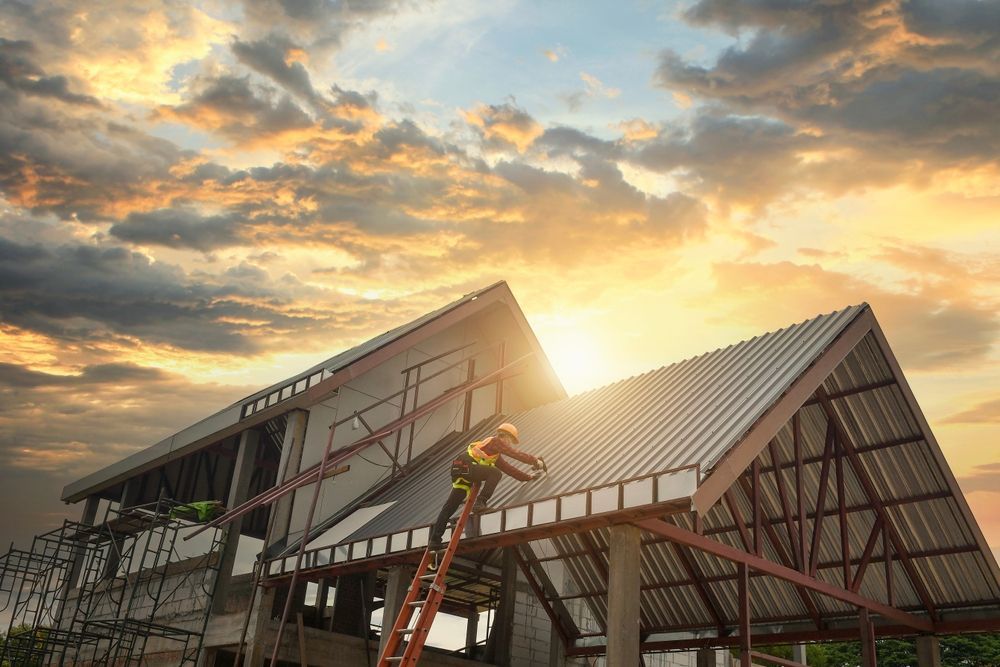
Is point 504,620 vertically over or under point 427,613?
over

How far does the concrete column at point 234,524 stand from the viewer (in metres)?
24.2

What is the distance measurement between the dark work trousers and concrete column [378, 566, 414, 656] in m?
2.76

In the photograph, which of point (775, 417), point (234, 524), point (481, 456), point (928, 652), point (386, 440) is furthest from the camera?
point (386, 440)

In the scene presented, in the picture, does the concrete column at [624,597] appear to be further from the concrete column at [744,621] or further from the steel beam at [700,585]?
the steel beam at [700,585]

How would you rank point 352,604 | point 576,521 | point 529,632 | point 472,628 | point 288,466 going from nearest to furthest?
point 576,521
point 352,604
point 288,466
point 529,632
point 472,628

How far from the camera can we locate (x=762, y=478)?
71.9 ft

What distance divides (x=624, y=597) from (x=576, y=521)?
169 centimetres

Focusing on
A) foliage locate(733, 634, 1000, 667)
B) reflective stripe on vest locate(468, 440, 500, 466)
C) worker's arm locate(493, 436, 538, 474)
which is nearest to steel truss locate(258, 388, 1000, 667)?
reflective stripe on vest locate(468, 440, 500, 466)

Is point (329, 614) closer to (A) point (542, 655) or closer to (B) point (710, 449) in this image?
(A) point (542, 655)

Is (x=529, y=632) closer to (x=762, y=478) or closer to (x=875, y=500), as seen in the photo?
(x=762, y=478)

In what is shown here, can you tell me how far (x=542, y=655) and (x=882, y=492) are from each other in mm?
10669

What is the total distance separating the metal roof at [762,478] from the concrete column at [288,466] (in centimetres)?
207

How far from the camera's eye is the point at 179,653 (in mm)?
23625

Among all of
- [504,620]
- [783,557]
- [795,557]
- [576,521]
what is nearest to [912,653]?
[783,557]
